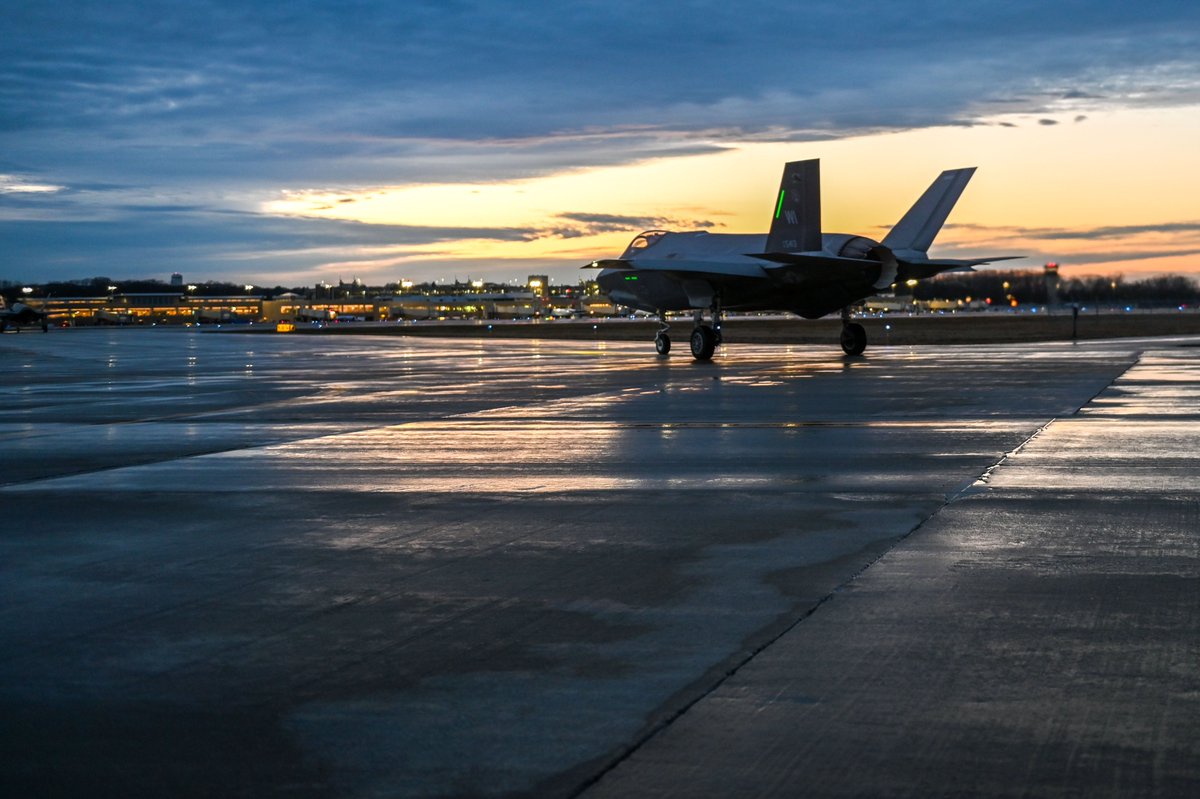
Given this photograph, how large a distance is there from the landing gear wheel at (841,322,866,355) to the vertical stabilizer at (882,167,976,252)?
245cm

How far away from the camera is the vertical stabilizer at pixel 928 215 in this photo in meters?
36.8

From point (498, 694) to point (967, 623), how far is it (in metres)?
2.40

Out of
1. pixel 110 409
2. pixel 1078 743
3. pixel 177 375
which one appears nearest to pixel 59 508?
pixel 1078 743

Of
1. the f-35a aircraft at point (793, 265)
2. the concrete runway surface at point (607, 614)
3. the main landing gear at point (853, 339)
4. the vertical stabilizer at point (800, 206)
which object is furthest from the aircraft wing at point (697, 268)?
the concrete runway surface at point (607, 614)

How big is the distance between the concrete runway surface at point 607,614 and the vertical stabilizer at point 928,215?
21.4 metres

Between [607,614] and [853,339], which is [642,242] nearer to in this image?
[853,339]

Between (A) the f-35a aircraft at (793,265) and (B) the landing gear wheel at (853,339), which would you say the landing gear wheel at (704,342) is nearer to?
(A) the f-35a aircraft at (793,265)

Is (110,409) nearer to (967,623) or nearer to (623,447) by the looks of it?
(623,447)

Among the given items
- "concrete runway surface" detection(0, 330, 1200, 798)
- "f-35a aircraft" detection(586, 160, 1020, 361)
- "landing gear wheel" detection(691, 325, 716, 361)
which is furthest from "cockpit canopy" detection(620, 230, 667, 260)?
"concrete runway surface" detection(0, 330, 1200, 798)

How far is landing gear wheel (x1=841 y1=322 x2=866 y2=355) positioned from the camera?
3766 centimetres

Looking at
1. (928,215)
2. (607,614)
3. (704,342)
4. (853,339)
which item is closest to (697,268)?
(704,342)

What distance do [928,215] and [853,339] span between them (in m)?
3.95

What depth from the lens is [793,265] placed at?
35719 mm

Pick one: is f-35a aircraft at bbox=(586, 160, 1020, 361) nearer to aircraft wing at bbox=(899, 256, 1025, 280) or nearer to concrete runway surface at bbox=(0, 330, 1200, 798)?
aircraft wing at bbox=(899, 256, 1025, 280)
